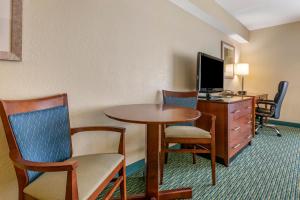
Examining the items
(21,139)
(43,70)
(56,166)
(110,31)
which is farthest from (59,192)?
(110,31)

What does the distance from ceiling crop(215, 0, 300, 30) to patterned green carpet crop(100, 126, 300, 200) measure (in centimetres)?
240

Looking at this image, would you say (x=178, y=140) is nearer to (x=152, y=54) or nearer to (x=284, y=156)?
(x=152, y=54)

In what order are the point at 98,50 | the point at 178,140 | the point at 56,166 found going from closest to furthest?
1. the point at 56,166
2. the point at 98,50
3. the point at 178,140

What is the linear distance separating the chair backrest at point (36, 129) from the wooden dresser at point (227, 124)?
1.74m

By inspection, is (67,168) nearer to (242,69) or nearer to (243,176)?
(243,176)

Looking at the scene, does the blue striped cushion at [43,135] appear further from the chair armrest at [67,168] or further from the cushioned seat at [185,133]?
the cushioned seat at [185,133]

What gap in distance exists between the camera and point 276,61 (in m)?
4.35

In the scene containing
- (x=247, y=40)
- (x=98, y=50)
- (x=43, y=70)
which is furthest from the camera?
(x=247, y=40)

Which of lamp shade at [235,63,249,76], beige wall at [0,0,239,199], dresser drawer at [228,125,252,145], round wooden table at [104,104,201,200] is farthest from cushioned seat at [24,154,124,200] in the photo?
lamp shade at [235,63,249,76]

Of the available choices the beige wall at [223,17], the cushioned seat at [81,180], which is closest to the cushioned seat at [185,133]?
the cushioned seat at [81,180]

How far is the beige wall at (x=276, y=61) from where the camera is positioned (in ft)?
13.6

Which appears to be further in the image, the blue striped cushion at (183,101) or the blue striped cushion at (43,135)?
the blue striped cushion at (183,101)

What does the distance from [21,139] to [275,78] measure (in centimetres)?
502

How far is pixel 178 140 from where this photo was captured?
1805mm
